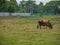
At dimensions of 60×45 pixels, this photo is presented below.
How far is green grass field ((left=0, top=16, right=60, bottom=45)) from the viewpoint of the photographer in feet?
8.23

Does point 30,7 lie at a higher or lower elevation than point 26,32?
higher

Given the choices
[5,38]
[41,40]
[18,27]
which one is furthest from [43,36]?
[5,38]

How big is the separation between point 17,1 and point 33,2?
23cm

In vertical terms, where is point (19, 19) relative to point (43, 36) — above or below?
above

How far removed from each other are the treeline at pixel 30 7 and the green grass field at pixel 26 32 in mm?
109

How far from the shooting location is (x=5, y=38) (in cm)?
254

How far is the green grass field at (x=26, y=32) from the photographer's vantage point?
8.23 feet

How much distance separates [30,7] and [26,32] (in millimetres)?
367

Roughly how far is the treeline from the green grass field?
0.11 metres

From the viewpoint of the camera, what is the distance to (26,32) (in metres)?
2.55

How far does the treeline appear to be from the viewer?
2570 mm

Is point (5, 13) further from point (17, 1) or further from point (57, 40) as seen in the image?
point (57, 40)

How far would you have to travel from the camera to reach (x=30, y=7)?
262 centimetres

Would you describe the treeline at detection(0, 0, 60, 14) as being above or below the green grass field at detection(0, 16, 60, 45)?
above
